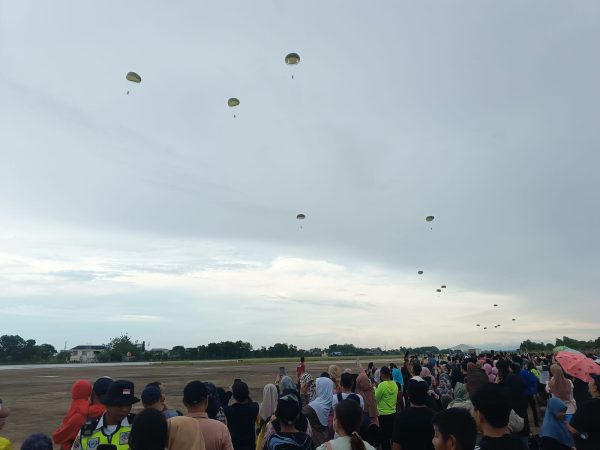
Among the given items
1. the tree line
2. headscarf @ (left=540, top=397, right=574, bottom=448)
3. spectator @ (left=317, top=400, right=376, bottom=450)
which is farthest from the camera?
the tree line

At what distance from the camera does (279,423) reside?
14.3ft

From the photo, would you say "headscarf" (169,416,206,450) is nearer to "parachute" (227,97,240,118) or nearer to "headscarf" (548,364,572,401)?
"headscarf" (548,364,572,401)

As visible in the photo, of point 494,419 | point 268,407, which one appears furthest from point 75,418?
point 494,419

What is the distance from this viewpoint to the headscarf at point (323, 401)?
21.0ft

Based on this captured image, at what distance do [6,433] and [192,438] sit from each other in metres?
13.9

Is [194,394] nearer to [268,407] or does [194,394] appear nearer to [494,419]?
[268,407]

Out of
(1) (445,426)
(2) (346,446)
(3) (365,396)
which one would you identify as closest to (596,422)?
(1) (445,426)

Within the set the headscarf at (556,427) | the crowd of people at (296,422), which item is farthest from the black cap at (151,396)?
the headscarf at (556,427)

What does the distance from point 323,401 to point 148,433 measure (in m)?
3.90

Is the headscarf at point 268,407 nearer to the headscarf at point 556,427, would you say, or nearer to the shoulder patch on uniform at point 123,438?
the shoulder patch on uniform at point 123,438

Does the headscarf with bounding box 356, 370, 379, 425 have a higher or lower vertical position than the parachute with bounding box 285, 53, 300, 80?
lower

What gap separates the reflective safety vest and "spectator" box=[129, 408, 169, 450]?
91 centimetres

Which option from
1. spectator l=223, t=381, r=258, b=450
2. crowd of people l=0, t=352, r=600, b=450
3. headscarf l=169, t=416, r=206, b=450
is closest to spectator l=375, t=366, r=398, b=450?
crowd of people l=0, t=352, r=600, b=450

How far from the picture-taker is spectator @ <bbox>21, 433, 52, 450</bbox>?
3430 millimetres
